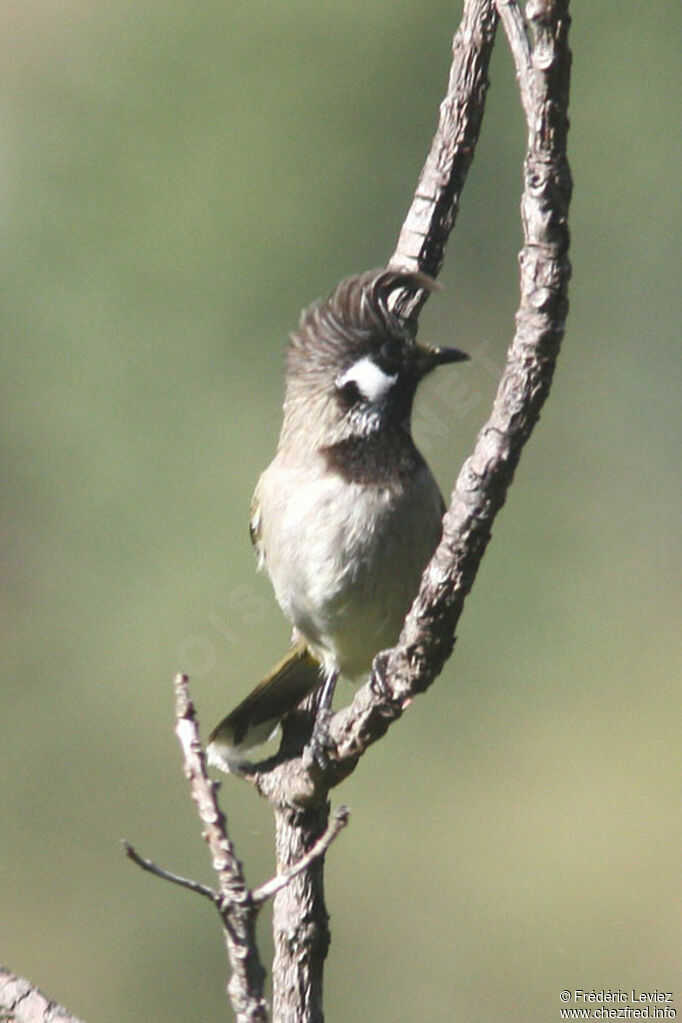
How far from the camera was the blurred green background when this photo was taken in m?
8.61

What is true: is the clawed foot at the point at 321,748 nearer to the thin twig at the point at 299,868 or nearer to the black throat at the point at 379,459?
the thin twig at the point at 299,868

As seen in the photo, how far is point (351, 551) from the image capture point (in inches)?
149

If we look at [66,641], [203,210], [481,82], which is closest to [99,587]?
[66,641]

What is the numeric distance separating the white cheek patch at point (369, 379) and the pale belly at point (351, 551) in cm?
22

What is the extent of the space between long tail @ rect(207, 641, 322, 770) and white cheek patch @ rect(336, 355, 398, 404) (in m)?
0.91

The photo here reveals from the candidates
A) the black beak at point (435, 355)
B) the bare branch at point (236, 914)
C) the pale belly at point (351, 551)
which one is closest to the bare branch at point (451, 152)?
the black beak at point (435, 355)

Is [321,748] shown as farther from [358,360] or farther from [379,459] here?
[358,360]

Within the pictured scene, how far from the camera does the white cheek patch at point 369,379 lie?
3707 mm

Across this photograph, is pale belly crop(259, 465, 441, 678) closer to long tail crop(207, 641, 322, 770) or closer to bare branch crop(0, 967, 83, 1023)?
long tail crop(207, 641, 322, 770)

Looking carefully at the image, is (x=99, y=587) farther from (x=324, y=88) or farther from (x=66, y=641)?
(x=324, y=88)

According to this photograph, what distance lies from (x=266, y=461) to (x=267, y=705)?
5605mm

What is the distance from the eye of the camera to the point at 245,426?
34.5 ft

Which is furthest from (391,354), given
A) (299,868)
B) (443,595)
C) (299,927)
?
(299,868)

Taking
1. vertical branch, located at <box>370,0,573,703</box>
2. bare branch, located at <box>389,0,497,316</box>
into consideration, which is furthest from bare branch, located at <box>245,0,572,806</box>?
bare branch, located at <box>389,0,497,316</box>
